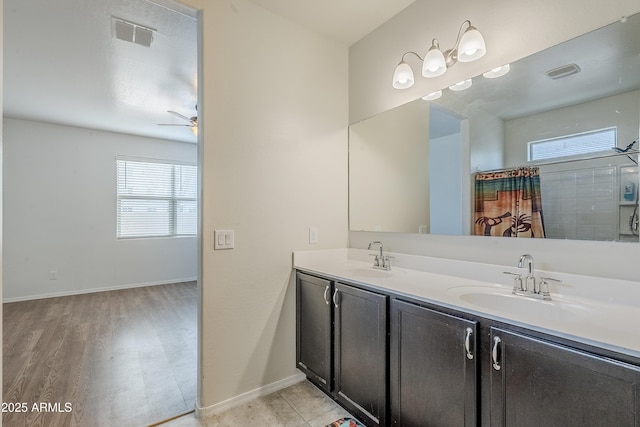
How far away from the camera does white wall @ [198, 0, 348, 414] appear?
1854 mm

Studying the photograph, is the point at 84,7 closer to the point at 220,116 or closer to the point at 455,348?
the point at 220,116

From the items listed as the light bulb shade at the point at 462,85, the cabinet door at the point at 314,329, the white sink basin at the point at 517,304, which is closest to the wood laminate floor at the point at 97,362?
the cabinet door at the point at 314,329

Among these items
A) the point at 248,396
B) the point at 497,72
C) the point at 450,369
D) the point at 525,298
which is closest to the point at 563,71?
the point at 497,72

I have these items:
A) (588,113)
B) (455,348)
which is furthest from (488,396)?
(588,113)

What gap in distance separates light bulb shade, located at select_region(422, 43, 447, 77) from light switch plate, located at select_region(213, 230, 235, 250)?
1579mm

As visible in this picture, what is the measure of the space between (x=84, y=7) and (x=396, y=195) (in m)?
2.53

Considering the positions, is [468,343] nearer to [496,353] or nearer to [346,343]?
[496,353]

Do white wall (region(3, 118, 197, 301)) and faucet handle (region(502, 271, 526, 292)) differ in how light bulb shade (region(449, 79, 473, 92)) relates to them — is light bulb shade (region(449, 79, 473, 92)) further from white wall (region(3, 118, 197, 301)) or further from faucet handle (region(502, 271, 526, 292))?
white wall (region(3, 118, 197, 301))

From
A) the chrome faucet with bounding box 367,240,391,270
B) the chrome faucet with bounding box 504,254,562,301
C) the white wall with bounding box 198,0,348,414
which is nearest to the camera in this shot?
the chrome faucet with bounding box 504,254,562,301

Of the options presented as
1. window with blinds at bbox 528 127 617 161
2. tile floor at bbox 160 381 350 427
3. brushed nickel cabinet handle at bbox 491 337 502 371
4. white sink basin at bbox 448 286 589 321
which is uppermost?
window with blinds at bbox 528 127 617 161

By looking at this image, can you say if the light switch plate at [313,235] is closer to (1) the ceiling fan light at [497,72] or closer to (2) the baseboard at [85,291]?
(1) the ceiling fan light at [497,72]

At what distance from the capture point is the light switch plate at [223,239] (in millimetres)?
1862

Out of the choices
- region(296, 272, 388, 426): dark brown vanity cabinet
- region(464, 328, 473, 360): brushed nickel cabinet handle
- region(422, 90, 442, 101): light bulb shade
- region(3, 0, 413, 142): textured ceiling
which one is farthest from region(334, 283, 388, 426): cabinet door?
region(3, 0, 413, 142): textured ceiling

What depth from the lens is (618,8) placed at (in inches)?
50.1
